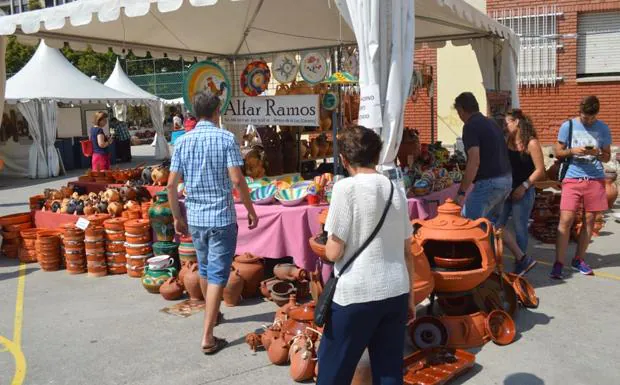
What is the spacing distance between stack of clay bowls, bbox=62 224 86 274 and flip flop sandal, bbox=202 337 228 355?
283 centimetres

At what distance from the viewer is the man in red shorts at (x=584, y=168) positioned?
5.18 meters

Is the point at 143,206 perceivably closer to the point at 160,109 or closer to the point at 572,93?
the point at 572,93

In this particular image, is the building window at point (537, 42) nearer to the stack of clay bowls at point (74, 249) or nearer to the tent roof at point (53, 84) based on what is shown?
the stack of clay bowls at point (74, 249)

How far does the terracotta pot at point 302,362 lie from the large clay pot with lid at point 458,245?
3.34 feet

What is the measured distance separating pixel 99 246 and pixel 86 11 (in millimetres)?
2400

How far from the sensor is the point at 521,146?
5.25m

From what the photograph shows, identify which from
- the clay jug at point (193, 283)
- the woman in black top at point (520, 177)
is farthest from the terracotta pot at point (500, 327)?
the clay jug at point (193, 283)

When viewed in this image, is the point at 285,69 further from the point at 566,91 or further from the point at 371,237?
the point at 566,91

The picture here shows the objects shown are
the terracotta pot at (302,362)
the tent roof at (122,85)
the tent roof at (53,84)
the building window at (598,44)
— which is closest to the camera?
the terracotta pot at (302,362)

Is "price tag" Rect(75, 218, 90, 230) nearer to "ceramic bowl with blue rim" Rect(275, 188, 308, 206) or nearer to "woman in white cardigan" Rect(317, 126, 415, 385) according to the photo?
"ceramic bowl with blue rim" Rect(275, 188, 308, 206)

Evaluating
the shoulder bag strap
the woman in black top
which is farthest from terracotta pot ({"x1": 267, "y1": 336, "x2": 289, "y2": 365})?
the woman in black top

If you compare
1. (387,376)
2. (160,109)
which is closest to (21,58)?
(160,109)

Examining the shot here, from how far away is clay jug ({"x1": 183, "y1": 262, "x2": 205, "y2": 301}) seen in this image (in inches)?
195

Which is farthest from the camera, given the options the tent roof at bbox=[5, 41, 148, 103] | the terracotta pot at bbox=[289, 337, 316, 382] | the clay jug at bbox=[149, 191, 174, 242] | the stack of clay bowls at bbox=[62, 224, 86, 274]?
the tent roof at bbox=[5, 41, 148, 103]
